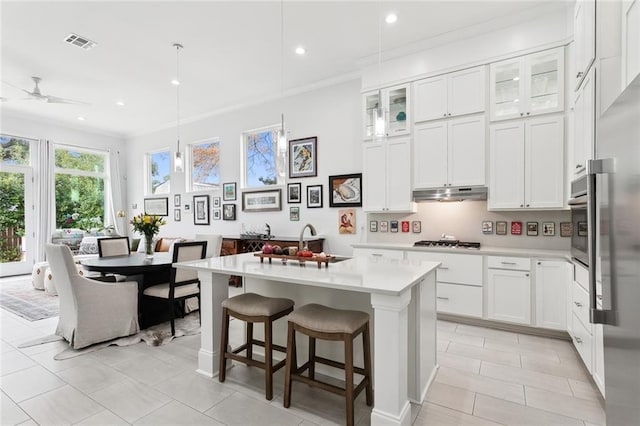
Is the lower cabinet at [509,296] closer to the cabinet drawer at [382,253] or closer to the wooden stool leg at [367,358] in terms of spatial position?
the cabinet drawer at [382,253]

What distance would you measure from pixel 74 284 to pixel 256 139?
3.91 m

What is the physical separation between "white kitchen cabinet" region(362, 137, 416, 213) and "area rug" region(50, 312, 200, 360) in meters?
2.63

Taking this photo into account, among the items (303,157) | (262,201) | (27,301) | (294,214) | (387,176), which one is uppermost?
(303,157)

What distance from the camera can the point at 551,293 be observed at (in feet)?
10.2

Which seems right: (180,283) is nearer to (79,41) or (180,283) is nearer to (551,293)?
(79,41)

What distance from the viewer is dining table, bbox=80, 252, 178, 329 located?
10.9ft

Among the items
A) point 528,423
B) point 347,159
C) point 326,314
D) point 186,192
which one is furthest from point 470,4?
point 186,192

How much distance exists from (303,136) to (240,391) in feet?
13.0

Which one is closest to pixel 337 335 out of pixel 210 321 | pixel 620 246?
pixel 210 321

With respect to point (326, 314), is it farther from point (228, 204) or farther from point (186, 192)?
point (186, 192)

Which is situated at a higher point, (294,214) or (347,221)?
(294,214)

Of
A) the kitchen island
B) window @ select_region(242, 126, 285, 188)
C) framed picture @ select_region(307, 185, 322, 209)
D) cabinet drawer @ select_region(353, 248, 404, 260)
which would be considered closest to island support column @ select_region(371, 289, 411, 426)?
the kitchen island

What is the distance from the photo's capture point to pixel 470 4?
3.21 metres

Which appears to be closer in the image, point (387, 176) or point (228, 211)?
point (387, 176)
